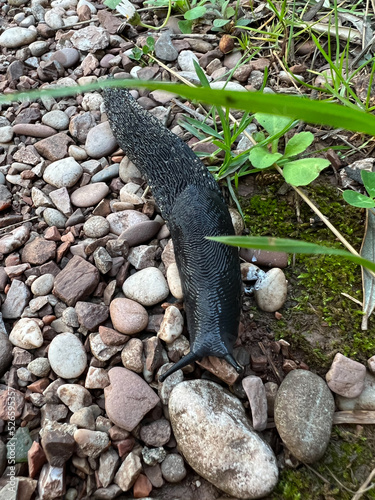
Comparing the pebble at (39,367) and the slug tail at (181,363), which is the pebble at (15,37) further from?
the slug tail at (181,363)

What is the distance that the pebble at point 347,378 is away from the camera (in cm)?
183

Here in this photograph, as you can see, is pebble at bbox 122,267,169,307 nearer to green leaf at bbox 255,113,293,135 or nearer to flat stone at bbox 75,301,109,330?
flat stone at bbox 75,301,109,330

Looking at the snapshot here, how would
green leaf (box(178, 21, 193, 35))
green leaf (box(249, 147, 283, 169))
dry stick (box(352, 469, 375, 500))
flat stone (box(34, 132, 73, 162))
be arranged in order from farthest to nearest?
green leaf (box(178, 21, 193, 35)) < flat stone (box(34, 132, 73, 162)) < green leaf (box(249, 147, 283, 169)) < dry stick (box(352, 469, 375, 500))

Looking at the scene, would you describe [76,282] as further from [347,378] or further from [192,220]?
[347,378]

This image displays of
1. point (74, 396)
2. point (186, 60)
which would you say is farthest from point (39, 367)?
point (186, 60)

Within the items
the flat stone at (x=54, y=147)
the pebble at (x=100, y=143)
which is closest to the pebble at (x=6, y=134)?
the flat stone at (x=54, y=147)

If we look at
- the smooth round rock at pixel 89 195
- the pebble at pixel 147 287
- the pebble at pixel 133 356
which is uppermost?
the smooth round rock at pixel 89 195

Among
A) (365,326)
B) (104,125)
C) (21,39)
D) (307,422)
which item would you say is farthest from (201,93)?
(21,39)

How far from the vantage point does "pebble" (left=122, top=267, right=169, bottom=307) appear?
86.4 inches

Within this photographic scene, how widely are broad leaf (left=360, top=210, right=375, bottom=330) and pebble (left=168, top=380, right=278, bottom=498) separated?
30.0 inches

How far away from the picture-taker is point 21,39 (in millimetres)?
3480

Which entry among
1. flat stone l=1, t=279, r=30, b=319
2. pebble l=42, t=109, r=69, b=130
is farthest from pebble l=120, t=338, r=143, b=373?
pebble l=42, t=109, r=69, b=130

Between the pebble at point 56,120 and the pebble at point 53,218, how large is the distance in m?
0.76
